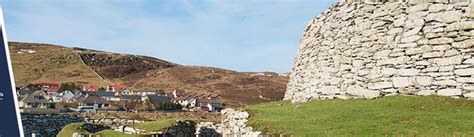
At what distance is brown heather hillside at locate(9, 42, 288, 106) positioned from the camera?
4938 inches

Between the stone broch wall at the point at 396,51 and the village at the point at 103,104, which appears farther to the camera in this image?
the village at the point at 103,104

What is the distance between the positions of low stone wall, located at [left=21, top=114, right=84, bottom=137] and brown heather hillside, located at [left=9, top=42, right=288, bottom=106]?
7119 centimetres

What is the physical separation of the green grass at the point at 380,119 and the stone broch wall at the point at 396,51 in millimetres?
930

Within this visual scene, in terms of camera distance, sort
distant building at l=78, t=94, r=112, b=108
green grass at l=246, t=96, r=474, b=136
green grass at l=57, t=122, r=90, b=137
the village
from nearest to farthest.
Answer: green grass at l=246, t=96, r=474, b=136 → green grass at l=57, t=122, r=90, b=137 → the village → distant building at l=78, t=94, r=112, b=108

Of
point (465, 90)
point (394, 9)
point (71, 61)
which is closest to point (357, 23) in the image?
point (394, 9)

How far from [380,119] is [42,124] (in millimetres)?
25373

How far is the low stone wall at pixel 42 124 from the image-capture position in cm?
3120

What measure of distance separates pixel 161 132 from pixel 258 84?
10664 centimetres

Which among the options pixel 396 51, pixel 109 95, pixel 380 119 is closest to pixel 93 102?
pixel 109 95

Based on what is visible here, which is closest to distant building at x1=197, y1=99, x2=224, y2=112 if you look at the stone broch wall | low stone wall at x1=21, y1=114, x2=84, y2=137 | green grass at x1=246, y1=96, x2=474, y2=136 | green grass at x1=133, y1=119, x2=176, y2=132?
low stone wall at x1=21, y1=114, x2=84, y2=137

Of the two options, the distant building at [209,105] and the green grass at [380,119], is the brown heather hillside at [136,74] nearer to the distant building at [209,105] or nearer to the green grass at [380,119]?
the distant building at [209,105]

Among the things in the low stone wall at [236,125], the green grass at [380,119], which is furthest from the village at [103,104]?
the green grass at [380,119]

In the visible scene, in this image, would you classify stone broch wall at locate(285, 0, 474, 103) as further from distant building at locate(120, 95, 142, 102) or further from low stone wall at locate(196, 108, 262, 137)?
distant building at locate(120, 95, 142, 102)

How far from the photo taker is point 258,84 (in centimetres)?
12875
